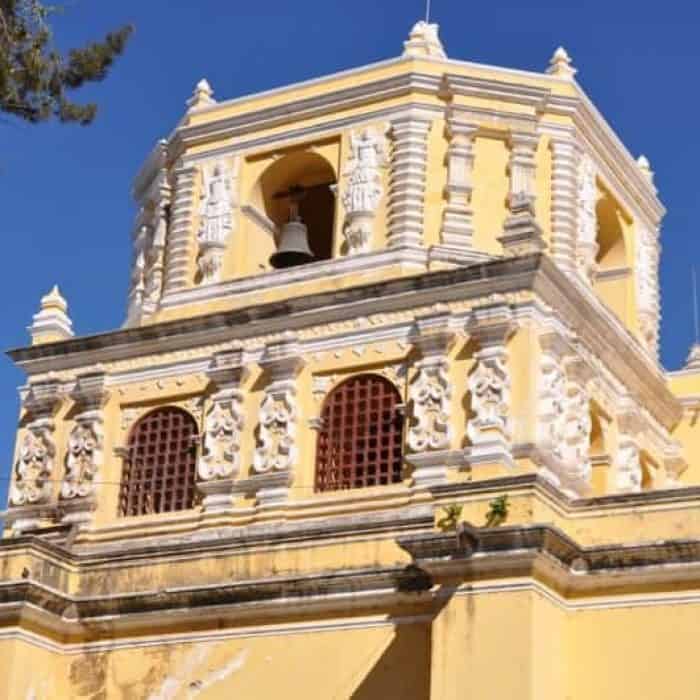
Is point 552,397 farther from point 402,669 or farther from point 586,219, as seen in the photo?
point 402,669

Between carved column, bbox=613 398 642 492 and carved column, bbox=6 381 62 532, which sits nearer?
carved column, bbox=6 381 62 532

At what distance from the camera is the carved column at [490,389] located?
70.5 ft

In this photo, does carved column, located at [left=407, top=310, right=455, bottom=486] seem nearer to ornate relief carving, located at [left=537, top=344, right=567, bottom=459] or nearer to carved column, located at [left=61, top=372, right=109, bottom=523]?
ornate relief carving, located at [left=537, top=344, right=567, bottom=459]

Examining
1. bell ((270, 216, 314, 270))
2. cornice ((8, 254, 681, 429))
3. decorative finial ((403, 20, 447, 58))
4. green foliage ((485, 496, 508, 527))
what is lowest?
green foliage ((485, 496, 508, 527))

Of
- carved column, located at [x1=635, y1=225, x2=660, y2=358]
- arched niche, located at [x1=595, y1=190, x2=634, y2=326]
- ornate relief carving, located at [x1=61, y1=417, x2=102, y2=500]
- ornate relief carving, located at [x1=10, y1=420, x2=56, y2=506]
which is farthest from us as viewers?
carved column, located at [x1=635, y1=225, x2=660, y2=358]

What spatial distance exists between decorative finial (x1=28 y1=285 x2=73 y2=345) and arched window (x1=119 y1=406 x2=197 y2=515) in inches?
82.2

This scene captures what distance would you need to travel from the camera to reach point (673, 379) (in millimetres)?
27359

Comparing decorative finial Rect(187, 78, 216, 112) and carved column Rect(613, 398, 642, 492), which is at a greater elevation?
decorative finial Rect(187, 78, 216, 112)

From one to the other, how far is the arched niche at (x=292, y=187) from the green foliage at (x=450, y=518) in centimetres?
744

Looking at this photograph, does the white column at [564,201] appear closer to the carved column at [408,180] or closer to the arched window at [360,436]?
the carved column at [408,180]

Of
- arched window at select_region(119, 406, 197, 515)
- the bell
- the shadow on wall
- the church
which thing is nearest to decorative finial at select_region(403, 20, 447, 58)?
the church

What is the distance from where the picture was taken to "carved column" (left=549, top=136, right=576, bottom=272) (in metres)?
24.0

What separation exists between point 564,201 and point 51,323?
7.37 meters

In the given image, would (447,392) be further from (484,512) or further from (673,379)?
(673,379)
